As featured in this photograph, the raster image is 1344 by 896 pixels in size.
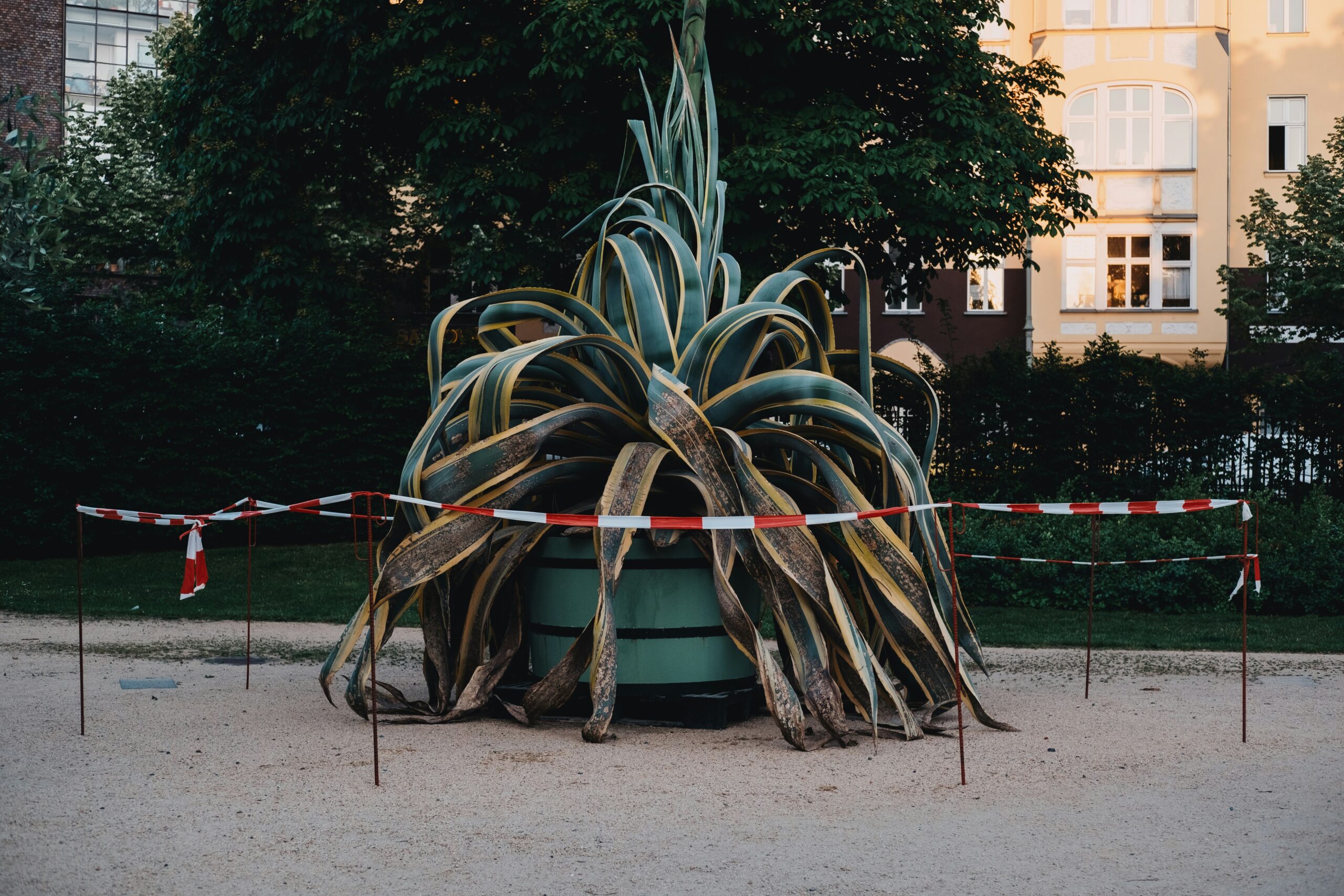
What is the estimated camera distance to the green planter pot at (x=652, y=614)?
738 centimetres

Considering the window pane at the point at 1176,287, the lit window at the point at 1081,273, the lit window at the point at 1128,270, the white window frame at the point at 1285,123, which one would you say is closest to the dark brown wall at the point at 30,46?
the lit window at the point at 1081,273

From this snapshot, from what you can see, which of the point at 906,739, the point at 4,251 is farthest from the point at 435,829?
the point at 4,251

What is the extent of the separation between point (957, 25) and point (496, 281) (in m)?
6.66

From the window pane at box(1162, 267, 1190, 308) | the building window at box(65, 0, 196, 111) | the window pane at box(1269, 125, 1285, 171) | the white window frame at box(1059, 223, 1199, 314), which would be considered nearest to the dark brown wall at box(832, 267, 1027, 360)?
the white window frame at box(1059, 223, 1199, 314)

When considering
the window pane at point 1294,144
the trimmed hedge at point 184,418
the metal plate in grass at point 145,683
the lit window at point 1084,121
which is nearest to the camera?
the metal plate in grass at point 145,683

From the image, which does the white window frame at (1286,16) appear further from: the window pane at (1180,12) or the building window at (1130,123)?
the building window at (1130,123)

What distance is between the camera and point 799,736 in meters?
6.92

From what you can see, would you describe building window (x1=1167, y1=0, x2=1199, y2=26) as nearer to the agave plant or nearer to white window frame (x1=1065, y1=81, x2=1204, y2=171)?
white window frame (x1=1065, y1=81, x2=1204, y2=171)

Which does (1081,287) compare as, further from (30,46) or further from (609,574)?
(30,46)

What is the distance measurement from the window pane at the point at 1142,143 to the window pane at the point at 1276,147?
344cm

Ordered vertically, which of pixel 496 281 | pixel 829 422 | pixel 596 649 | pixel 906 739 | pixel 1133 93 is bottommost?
pixel 906 739

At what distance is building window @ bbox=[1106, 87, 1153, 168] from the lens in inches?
1294

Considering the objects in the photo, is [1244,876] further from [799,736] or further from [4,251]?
[4,251]

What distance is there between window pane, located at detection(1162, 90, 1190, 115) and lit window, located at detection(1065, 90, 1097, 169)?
161 cm
